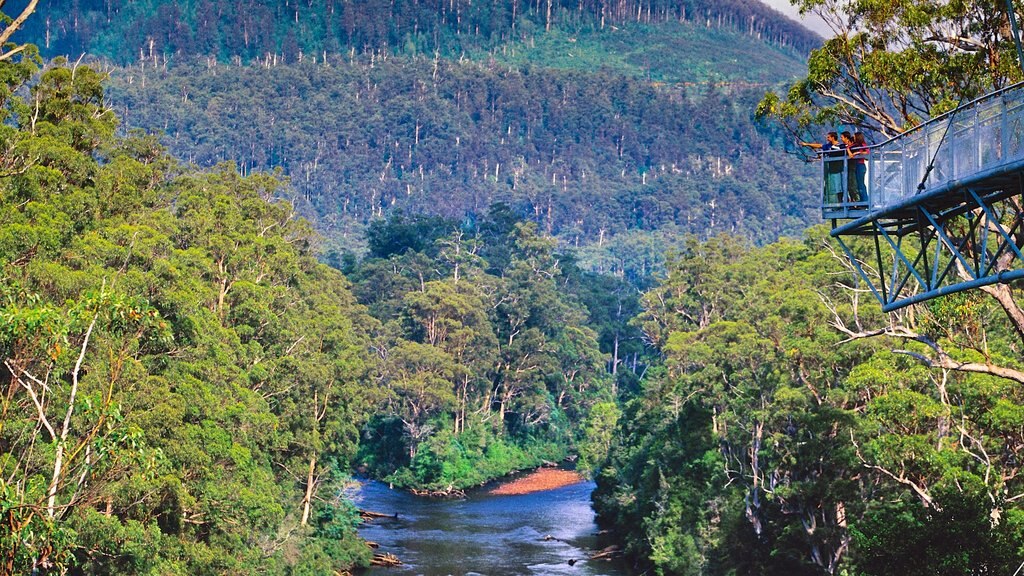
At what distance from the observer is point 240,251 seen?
43844mm

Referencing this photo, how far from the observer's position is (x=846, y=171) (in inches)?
676

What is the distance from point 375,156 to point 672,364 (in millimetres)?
142871

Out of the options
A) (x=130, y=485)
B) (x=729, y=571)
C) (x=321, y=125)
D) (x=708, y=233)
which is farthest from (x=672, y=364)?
(x=321, y=125)

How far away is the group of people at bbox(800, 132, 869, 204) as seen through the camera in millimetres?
17141

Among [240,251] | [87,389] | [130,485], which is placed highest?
[240,251]

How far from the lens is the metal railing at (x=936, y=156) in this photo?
543 inches

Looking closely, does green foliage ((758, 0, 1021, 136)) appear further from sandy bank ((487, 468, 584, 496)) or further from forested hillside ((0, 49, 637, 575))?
sandy bank ((487, 468, 584, 496))

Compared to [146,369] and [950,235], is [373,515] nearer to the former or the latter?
[146,369]

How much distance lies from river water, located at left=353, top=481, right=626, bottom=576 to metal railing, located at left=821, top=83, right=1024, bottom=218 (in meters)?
31.0

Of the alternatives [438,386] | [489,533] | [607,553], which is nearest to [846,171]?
[607,553]

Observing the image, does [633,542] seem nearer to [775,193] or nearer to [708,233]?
[708,233]

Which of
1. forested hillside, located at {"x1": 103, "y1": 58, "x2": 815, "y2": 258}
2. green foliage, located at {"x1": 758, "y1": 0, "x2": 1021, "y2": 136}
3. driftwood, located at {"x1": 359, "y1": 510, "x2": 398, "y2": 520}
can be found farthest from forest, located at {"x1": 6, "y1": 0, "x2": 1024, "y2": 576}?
forested hillside, located at {"x1": 103, "y1": 58, "x2": 815, "y2": 258}

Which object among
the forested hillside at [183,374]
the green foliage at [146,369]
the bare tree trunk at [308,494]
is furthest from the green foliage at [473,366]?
the green foliage at [146,369]

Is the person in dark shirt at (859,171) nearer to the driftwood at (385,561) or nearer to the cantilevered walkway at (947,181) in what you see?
the cantilevered walkway at (947,181)
